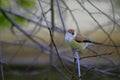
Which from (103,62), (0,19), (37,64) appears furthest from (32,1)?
(37,64)

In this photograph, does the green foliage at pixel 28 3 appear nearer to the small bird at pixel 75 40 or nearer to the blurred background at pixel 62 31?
the blurred background at pixel 62 31

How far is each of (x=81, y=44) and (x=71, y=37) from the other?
5 centimetres

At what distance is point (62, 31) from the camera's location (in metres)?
2.92

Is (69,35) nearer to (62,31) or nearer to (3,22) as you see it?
(62,31)

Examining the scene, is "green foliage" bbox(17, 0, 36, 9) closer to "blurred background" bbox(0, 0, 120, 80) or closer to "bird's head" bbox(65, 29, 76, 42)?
"blurred background" bbox(0, 0, 120, 80)

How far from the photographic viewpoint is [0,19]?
3555mm

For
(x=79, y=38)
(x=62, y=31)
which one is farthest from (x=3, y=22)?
(x=79, y=38)

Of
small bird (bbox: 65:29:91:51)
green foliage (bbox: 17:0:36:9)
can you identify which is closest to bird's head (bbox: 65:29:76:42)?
small bird (bbox: 65:29:91:51)

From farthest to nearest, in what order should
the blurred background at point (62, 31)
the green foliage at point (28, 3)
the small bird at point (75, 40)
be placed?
the green foliage at point (28, 3)
the blurred background at point (62, 31)
the small bird at point (75, 40)

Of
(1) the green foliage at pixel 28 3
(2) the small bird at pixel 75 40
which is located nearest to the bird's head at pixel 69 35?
(2) the small bird at pixel 75 40

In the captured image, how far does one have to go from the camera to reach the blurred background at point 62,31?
2.23m

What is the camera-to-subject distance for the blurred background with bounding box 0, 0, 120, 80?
2.23 m

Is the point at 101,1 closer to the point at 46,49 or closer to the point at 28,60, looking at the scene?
the point at 46,49

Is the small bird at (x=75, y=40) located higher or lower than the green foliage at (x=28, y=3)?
lower
